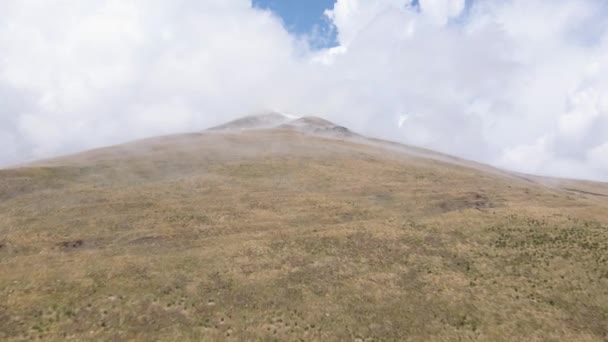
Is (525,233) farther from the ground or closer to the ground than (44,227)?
farther from the ground

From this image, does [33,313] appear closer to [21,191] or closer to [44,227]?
[44,227]

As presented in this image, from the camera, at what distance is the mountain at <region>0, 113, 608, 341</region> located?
98.4ft

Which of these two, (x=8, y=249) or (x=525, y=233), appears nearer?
(x=8, y=249)

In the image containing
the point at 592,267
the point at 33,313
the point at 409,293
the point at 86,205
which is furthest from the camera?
the point at 86,205

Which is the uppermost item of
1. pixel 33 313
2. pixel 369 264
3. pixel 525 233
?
pixel 525 233

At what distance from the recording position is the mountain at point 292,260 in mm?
30000

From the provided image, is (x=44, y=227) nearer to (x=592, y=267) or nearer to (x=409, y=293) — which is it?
(x=409, y=293)

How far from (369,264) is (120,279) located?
890 inches

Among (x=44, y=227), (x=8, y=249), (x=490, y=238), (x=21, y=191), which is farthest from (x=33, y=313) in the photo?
(x=490, y=238)

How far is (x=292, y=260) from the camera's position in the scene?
40.0 metres

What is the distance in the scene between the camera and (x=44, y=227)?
46750mm

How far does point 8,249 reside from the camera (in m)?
41.1

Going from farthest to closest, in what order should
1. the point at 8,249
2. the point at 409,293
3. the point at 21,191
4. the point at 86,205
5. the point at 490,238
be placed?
the point at 21,191, the point at 86,205, the point at 490,238, the point at 8,249, the point at 409,293

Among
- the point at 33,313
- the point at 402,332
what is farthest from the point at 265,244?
the point at 33,313
